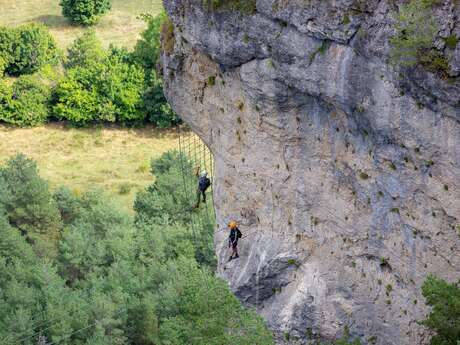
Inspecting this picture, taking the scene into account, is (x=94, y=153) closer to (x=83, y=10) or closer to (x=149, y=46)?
(x=149, y=46)

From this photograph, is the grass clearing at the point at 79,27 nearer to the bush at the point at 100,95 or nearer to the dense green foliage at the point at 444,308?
the bush at the point at 100,95

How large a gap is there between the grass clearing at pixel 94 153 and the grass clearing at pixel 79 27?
377 inches

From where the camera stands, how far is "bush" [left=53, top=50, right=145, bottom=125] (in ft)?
181

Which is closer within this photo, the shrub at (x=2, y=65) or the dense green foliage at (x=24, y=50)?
the shrub at (x=2, y=65)

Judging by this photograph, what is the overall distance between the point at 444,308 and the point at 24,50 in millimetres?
46440

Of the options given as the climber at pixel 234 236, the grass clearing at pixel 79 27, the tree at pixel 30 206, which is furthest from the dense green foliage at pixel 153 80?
the climber at pixel 234 236

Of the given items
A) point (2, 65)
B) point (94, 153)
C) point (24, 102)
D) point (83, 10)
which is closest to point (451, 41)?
point (94, 153)

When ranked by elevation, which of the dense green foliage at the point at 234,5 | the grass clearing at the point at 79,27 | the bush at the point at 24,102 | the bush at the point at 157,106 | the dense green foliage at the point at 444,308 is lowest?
the bush at the point at 24,102

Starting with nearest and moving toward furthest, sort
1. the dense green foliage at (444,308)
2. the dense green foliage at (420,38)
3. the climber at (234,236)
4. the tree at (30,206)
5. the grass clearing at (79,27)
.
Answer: the dense green foliage at (420,38) < the dense green foliage at (444,308) < the climber at (234,236) < the tree at (30,206) < the grass clearing at (79,27)

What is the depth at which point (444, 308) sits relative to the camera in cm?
1625

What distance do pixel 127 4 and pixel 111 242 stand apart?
34.8 meters

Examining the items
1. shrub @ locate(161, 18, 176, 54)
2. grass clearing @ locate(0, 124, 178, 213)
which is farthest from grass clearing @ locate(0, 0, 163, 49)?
shrub @ locate(161, 18, 176, 54)

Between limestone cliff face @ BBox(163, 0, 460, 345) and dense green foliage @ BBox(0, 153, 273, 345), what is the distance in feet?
9.18

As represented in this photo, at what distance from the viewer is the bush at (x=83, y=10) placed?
210 feet
